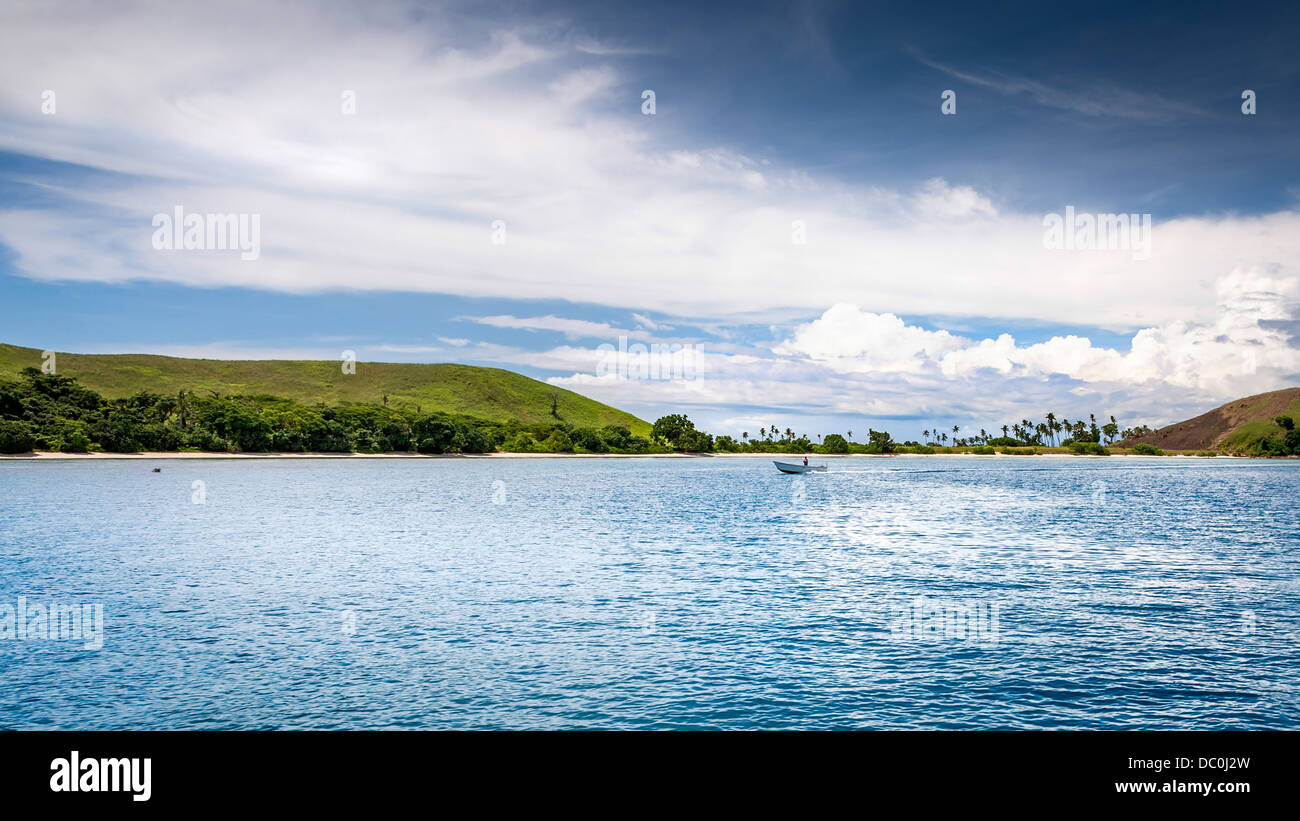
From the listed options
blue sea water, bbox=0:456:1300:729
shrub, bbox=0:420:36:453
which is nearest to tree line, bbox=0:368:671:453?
shrub, bbox=0:420:36:453

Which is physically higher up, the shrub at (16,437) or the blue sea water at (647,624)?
the shrub at (16,437)

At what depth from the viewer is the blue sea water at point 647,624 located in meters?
18.0

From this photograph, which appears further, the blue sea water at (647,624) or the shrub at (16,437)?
the shrub at (16,437)

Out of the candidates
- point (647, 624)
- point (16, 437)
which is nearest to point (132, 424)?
point (16, 437)

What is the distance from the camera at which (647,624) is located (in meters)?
26.5

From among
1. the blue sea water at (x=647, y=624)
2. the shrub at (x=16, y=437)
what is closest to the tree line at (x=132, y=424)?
the shrub at (x=16, y=437)

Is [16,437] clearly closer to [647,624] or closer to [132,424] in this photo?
[132,424]

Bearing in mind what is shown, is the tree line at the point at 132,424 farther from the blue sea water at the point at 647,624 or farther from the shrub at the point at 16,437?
the blue sea water at the point at 647,624

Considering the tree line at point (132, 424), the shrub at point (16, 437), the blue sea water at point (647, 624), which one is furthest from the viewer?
the tree line at point (132, 424)

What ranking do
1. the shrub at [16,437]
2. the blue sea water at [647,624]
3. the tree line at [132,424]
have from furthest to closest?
the tree line at [132,424] → the shrub at [16,437] → the blue sea water at [647,624]

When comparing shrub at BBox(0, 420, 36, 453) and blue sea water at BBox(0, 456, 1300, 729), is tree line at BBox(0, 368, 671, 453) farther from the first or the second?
blue sea water at BBox(0, 456, 1300, 729)
